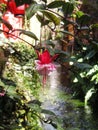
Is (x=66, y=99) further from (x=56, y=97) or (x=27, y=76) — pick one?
(x=27, y=76)

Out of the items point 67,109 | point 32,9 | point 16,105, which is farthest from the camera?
point 67,109

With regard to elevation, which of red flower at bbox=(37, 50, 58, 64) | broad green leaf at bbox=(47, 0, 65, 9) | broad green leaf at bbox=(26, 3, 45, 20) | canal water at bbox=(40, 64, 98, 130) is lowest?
canal water at bbox=(40, 64, 98, 130)

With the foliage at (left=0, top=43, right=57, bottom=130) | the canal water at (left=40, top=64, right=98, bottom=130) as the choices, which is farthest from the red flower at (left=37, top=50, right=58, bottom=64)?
the canal water at (left=40, top=64, right=98, bottom=130)

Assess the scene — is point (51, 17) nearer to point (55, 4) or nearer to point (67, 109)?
point (55, 4)

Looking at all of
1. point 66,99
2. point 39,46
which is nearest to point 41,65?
point 39,46

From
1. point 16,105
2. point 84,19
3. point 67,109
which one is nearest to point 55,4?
point 84,19

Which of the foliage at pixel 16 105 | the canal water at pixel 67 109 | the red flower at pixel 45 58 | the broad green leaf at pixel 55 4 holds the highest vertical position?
the broad green leaf at pixel 55 4

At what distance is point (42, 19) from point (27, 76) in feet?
10.8

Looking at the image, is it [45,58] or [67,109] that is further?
[67,109]

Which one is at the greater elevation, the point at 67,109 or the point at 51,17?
the point at 51,17

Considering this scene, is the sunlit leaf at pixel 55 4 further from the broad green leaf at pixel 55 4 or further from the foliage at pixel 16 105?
the foliage at pixel 16 105

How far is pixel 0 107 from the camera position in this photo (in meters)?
2.10

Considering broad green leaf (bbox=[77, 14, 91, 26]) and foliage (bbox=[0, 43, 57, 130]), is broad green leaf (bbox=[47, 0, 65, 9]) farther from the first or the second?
foliage (bbox=[0, 43, 57, 130])

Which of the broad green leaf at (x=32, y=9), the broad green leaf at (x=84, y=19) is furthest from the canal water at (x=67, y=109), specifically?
the broad green leaf at (x=32, y=9)
